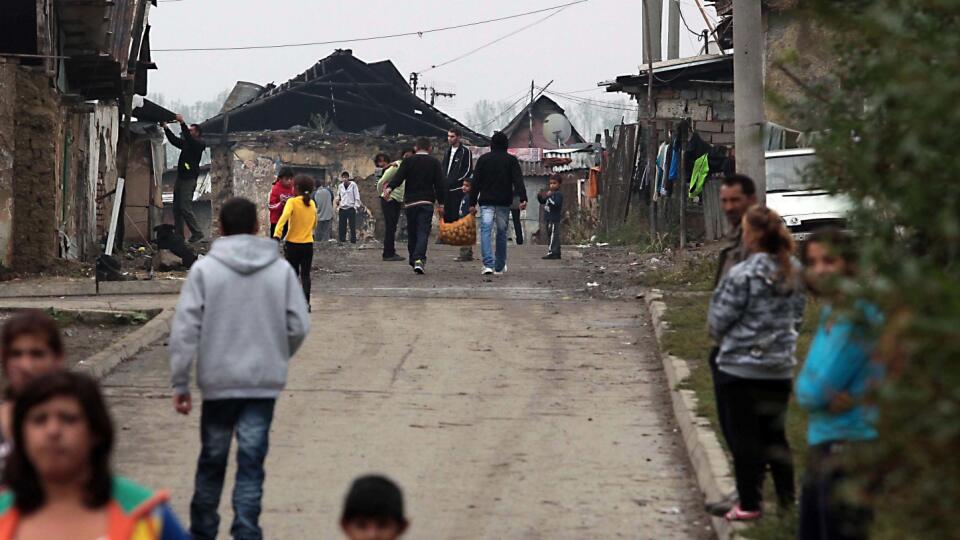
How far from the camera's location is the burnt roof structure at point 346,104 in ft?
159

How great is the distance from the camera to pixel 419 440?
10.1 m

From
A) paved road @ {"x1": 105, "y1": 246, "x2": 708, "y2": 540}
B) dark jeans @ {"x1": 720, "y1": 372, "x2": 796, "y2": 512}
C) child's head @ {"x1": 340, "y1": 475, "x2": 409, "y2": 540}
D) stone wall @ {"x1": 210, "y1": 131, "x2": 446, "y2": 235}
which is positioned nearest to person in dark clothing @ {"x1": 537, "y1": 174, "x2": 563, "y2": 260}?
paved road @ {"x1": 105, "y1": 246, "x2": 708, "y2": 540}

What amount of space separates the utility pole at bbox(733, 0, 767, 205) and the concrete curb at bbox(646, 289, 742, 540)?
3.94 m

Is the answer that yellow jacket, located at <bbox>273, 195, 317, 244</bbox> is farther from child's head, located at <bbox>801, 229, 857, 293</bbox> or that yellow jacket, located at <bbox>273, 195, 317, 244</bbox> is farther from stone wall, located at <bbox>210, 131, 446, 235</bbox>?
stone wall, located at <bbox>210, 131, 446, 235</bbox>

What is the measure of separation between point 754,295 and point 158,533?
12.5 feet

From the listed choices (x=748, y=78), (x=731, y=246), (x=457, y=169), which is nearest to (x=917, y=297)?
(x=731, y=246)

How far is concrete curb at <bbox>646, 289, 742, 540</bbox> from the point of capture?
8.07 meters

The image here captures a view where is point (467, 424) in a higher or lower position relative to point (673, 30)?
lower

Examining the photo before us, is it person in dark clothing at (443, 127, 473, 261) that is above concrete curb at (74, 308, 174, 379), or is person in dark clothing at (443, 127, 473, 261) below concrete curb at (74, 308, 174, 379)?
above

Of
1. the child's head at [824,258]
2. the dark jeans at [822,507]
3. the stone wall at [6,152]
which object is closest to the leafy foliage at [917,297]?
the child's head at [824,258]

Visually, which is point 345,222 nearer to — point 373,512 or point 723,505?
point 723,505

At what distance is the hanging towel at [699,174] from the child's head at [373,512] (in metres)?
20.5

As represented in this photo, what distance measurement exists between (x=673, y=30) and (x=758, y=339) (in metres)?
29.3

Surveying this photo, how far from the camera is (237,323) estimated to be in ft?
22.7
